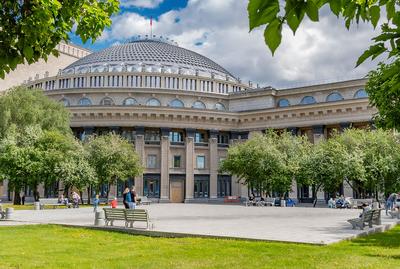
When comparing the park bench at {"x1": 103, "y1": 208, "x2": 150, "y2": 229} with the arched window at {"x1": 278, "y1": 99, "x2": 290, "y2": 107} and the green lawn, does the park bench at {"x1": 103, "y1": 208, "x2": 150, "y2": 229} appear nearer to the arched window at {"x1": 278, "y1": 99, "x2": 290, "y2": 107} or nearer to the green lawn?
the green lawn

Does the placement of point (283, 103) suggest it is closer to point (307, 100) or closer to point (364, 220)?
point (307, 100)

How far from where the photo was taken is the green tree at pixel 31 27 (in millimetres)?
7055

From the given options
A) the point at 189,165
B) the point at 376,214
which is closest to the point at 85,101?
the point at 189,165

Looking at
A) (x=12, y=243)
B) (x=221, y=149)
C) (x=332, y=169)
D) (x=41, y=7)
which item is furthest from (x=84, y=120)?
(x=41, y=7)

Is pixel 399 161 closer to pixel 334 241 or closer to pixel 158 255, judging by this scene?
pixel 334 241

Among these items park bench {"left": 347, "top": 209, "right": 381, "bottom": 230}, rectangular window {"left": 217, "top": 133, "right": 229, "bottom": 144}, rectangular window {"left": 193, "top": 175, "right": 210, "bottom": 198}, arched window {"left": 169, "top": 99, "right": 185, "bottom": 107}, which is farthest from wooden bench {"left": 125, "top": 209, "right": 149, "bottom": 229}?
arched window {"left": 169, "top": 99, "right": 185, "bottom": 107}

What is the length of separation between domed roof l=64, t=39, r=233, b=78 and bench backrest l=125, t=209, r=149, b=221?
60573 millimetres

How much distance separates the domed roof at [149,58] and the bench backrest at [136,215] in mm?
60573

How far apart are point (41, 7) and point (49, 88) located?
228 ft

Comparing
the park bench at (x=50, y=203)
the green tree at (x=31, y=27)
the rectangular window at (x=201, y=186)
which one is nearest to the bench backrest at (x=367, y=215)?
the green tree at (x=31, y=27)

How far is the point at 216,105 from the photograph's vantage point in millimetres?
68062

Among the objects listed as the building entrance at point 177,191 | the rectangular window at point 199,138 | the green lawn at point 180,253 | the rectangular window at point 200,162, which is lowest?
the green lawn at point 180,253

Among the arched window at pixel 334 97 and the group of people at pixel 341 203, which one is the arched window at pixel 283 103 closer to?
the arched window at pixel 334 97

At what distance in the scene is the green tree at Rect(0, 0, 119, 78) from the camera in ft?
23.1
